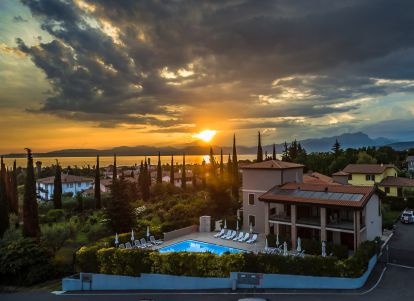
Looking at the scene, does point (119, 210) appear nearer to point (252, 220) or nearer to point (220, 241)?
point (220, 241)

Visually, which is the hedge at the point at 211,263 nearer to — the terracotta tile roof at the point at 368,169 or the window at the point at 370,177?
the window at the point at 370,177

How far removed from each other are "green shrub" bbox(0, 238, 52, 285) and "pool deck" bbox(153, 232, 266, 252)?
29.0 feet

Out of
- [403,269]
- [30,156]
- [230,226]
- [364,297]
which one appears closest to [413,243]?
[403,269]

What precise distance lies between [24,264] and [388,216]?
122ft

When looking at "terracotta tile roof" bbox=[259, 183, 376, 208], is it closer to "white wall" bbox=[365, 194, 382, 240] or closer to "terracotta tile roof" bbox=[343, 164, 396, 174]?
"white wall" bbox=[365, 194, 382, 240]

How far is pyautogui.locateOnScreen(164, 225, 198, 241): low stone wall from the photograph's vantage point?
3133 cm

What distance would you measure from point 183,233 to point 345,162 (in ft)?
159

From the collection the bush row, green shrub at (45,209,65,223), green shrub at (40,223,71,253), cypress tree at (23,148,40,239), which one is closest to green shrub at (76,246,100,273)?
green shrub at (40,223,71,253)

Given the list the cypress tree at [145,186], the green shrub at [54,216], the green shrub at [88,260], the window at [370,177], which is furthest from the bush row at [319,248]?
the cypress tree at [145,186]

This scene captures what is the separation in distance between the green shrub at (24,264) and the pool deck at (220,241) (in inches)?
347

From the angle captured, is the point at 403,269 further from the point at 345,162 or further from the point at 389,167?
the point at 345,162

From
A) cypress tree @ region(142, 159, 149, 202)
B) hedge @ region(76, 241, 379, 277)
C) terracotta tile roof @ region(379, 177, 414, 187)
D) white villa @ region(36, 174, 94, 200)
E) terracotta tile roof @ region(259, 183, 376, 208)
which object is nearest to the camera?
hedge @ region(76, 241, 379, 277)

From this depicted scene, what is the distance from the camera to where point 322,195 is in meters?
27.0

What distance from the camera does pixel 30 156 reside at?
3503 cm
